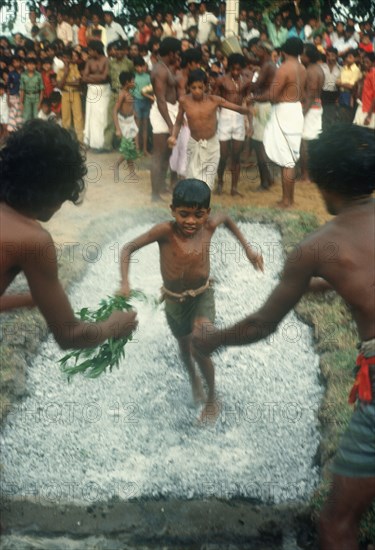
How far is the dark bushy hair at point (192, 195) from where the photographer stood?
4.18 meters

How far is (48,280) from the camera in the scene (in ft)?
9.30

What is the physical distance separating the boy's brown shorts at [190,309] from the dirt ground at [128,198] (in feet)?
13.5

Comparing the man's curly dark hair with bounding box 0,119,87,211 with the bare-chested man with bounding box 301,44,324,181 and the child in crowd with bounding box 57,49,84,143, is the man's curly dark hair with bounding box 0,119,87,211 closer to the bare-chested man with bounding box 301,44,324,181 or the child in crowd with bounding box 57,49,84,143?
the bare-chested man with bounding box 301,44,324,181

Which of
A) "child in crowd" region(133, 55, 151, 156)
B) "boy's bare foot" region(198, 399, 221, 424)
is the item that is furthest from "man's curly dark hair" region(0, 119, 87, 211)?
"child in crowd" region(133, 55, 151, 156)

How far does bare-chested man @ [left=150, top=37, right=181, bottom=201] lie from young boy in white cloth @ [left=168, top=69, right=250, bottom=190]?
436 mm

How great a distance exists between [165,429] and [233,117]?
666 centimetres

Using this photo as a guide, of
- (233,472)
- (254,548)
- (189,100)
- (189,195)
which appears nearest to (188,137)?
(189,100)

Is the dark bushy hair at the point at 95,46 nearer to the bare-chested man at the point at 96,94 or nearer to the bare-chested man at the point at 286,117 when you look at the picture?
the bare-chested man at the point at 96,94

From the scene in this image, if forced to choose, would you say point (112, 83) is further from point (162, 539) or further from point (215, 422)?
point (162, 539)

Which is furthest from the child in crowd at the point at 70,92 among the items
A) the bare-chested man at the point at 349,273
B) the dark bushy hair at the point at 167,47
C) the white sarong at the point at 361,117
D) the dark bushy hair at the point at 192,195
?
the bare-chested man at the point at 349,273

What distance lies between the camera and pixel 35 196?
9.11ft

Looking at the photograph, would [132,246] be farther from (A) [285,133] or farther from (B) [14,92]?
(B) [14,92]

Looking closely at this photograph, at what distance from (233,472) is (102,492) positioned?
74cm

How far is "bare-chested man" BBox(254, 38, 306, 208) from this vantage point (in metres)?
9.15
